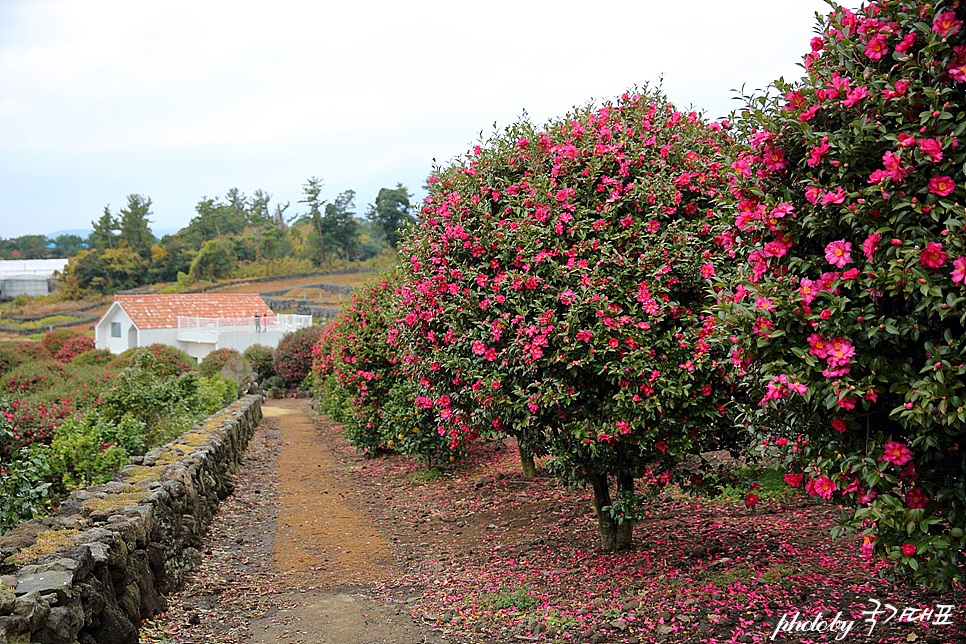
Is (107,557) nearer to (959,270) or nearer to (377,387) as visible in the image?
(959,270)

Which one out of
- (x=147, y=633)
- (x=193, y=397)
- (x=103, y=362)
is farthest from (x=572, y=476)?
(x=103, y=362)

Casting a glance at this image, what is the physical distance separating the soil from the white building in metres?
26.4

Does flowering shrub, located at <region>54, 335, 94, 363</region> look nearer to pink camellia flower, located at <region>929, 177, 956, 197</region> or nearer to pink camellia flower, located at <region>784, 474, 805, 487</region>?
pink camellia flower, located at <region>784, 474, 805, 487</region>

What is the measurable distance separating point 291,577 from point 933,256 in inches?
214

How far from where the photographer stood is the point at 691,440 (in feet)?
15.6

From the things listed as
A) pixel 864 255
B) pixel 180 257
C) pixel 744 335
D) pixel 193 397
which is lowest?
pixel 193 397

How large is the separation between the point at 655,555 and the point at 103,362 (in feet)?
81.7

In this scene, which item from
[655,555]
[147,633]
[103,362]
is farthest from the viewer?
[103,362]

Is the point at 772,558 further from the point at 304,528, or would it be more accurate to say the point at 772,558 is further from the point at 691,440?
the point at 304,528

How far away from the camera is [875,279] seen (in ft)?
8.38

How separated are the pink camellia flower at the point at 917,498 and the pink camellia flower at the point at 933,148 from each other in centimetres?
126

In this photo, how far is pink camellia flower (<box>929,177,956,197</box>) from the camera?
246cm

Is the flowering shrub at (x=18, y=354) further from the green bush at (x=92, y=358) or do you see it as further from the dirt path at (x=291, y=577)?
the dirt path at (x=291, y=577)

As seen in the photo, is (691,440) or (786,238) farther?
(691,440)
